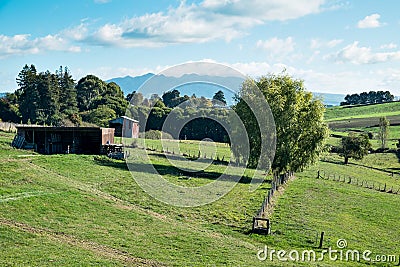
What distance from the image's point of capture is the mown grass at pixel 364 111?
14262 cm

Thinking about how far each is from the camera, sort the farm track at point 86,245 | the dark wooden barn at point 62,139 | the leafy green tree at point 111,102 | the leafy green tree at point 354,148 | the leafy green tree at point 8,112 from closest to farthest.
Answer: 1. the farm track at point 86,245
2. the dark wooden barn at point 62,139
3. the leafy green tree at point 354,148
4. the leafy green tree at point 8,112
5. the leafy green tree at point 111,102

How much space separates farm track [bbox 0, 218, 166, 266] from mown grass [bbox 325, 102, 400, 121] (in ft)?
432

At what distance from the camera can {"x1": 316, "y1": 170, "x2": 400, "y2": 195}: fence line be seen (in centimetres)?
5316

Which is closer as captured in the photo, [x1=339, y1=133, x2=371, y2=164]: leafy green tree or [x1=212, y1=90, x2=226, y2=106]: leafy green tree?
[x1=212, y1=90, x2=226, y2=106]: leafy green tree

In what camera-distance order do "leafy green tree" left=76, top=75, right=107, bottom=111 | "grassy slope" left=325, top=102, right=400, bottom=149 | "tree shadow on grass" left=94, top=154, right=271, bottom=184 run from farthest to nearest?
1. "leafy green tree" left=76, top=75, right=107, bottom=111
2. "grassy slope" left=325, top=102, right=400, bottom=149
3. "tree shadow on grass" left=94, top=154, right=271, bottom=184

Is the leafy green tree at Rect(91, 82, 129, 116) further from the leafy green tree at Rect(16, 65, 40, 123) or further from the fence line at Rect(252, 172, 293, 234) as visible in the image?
the fence line at Rect(252, 172, 293, 234)

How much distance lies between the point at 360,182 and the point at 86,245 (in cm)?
4533

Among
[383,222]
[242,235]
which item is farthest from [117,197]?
[383,222]

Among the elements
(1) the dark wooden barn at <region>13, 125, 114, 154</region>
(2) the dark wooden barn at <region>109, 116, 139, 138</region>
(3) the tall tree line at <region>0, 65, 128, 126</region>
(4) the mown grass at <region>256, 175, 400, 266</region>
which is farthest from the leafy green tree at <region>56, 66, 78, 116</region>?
(4) the mown grass at <region>256, 175, 400, 266</region>

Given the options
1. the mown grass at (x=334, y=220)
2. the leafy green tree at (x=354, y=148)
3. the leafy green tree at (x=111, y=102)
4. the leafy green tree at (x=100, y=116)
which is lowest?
the mown grass at (x=334, y=220)

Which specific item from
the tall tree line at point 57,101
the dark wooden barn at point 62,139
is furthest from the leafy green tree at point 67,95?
the dark wooden barn at point 62,139

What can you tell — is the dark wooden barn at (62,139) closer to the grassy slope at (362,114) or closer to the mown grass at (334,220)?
the mown grass at (334,220)

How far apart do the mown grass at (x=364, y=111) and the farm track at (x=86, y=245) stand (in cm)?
13156

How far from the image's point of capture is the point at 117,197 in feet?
106
